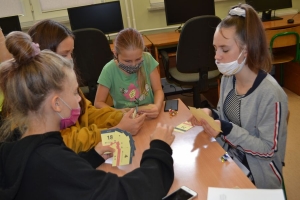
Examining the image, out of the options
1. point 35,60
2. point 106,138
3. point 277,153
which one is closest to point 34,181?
point 35,60

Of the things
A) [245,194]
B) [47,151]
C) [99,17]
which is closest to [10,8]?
[99,17]

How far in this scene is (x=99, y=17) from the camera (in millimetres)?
3451

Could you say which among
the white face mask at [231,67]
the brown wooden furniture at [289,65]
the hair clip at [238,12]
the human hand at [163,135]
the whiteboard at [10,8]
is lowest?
the brown wooden furniture at [289,65]

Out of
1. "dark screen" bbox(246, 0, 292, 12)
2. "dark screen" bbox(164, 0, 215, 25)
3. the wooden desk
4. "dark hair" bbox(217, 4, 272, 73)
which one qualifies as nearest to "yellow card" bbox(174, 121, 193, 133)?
the wooden desk

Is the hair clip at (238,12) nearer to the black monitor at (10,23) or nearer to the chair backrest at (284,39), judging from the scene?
the chair backrest at (284,39)

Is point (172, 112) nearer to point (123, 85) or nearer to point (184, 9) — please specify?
point (123, 85)

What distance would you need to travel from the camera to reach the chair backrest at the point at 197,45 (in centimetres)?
258

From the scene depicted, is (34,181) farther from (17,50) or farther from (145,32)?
(145,32)

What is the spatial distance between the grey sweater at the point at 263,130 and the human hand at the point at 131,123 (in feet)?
1.35

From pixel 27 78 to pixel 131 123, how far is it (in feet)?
2.27

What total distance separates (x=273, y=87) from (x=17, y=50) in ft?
3.39

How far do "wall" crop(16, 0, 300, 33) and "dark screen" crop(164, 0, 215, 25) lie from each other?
30 cm

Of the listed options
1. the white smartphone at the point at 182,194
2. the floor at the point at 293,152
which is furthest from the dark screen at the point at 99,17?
the white smartphone at the point at 182,194

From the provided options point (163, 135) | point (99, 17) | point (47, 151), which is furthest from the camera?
point (99, 17)
